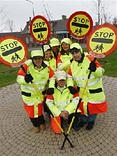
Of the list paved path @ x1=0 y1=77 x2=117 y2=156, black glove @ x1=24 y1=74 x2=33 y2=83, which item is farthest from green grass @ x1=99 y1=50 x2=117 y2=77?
black glove @ x1=24 y1=74 x2=33 y2=83

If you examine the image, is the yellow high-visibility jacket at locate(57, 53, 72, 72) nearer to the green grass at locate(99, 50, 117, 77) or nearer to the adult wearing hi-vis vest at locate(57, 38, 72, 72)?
the adult wearing hi-vis vest at locate(57, 38, 72, 72)

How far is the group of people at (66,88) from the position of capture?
16.9 ft

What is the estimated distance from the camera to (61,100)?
5.21m

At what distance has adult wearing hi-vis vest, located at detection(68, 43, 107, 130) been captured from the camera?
5086mm

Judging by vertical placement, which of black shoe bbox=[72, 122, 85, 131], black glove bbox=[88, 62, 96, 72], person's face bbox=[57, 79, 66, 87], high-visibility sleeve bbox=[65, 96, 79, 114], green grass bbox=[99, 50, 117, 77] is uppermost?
black glove bbox=[88, 62, 96, 72]

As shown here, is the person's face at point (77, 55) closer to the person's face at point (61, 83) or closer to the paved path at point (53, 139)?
the person's face at point (61, 83)

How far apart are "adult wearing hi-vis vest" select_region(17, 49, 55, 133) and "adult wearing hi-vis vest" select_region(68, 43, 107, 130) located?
483 mm

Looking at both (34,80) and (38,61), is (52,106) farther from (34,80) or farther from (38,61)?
(38,61)

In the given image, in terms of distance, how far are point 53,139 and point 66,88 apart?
99cm

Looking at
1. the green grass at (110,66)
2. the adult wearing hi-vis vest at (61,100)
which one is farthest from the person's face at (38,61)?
the green grass at (110,66)

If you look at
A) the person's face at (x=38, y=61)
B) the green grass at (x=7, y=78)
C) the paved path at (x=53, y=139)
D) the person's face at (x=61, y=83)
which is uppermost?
the person's face at (x=38, y=61)

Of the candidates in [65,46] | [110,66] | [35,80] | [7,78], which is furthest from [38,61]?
[7,78]

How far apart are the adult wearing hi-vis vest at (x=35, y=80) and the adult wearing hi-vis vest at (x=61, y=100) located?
0.61 feet

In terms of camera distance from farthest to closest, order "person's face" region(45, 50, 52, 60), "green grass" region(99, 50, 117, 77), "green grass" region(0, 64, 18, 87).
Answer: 1. "green grass" region(0, 64, 18, 87)
2. "green grass" region(99, 50, 117, 77)
3. "person's face" region(45, 50, 52, 60)
